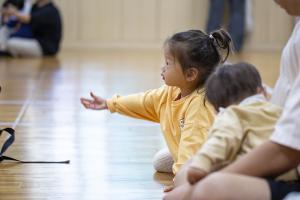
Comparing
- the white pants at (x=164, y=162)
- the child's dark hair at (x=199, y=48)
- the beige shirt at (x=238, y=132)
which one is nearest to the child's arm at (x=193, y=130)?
the child's dark hair at (x=199, y=48)

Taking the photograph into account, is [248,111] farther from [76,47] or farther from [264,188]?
[76,47]

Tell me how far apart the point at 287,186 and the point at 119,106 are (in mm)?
897

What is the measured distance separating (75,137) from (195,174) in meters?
1.42

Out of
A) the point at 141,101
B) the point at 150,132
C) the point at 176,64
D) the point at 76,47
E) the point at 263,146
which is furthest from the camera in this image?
the point at 76,47

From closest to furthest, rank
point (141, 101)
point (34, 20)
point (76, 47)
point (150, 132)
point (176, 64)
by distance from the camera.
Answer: point (176, 64) < point (141, 101) < point (150, 132) < point (34, 20) < point (76, 47)

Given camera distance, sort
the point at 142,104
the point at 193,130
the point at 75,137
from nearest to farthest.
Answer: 1. the point at 193,130
2. the point at 142,104
3. the point at 75,137

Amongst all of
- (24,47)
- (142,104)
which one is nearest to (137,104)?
(142,104)

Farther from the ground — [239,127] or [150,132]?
[239,127]

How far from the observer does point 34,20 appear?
5996mm

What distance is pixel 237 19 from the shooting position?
6652 millimetres

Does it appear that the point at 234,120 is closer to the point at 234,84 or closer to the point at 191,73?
the point at 234,84

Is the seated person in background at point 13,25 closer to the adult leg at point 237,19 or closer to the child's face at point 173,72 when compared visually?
the adult leg at point 237,19

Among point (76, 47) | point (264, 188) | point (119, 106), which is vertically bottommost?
point (76, 47)

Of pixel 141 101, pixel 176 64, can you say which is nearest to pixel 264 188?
pixel 176 64
